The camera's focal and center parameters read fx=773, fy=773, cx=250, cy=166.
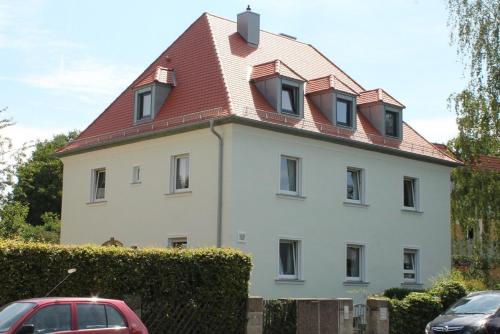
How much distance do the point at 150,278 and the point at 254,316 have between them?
299cm

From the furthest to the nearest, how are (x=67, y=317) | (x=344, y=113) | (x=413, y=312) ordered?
(x=344, y=113) → (x=413, y=312) → (x=67, y=317)

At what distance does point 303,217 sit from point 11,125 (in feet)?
35.3

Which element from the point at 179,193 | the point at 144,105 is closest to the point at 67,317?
the point at 179,193

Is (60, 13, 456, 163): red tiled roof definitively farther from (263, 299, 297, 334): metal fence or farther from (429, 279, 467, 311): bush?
(263, 299, 297, 334): metal fence

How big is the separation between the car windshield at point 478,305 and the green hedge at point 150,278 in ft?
18.3

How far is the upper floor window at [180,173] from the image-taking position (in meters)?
26.5

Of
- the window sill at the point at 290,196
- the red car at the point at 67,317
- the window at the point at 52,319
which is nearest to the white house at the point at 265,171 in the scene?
the window sill at the point at 290,196

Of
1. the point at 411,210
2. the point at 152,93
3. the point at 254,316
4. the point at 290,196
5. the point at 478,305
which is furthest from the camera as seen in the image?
the point at 411,210

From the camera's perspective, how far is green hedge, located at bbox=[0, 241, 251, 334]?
16.0 metres

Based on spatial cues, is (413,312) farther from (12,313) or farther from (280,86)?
(12,313)

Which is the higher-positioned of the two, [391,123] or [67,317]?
[391,123]

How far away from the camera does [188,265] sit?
60.6 ft

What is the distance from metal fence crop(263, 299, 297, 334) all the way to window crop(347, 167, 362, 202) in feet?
30.7

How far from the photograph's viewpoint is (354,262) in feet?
94.3
